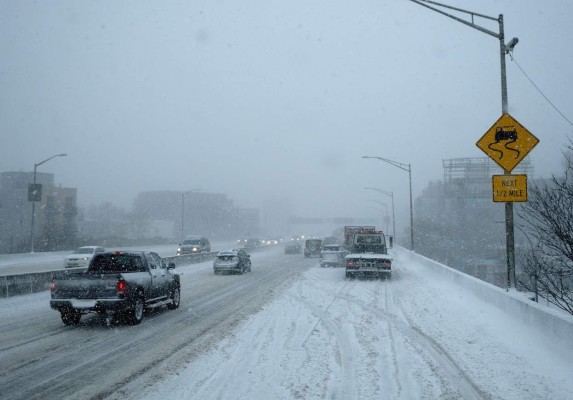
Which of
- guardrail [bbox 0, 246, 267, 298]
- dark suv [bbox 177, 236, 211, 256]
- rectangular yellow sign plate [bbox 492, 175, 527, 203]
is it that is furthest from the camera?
dark suv [bbox 177, 236, 211, 256]

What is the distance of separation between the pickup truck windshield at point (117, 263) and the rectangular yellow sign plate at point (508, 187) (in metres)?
9.14

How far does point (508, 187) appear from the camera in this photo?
469 inches

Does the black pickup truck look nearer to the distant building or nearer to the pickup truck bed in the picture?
the pickup truck bed

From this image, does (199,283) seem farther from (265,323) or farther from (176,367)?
(176,367)

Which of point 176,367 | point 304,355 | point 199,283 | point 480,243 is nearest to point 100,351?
point 176,367

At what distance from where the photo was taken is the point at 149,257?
14117 mm

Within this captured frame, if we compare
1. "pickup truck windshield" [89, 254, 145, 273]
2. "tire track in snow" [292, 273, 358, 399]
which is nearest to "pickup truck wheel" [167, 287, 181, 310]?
"pickup truck windshield" [89, 254, 145, 273]

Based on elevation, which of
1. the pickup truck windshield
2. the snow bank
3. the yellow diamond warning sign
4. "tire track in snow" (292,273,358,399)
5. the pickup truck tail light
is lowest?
"tire track in snow" (292,273,358,399)

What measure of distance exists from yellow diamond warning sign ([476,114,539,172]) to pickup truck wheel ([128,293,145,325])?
9.24 meters

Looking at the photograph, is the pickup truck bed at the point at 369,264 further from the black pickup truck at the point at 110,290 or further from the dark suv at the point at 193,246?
the dark suv at the point at 193,246

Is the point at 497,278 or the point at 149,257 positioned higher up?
the point at 149,257

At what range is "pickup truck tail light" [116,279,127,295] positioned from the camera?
1167cm

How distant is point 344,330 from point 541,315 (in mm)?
4096

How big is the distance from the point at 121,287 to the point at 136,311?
0.89 m
